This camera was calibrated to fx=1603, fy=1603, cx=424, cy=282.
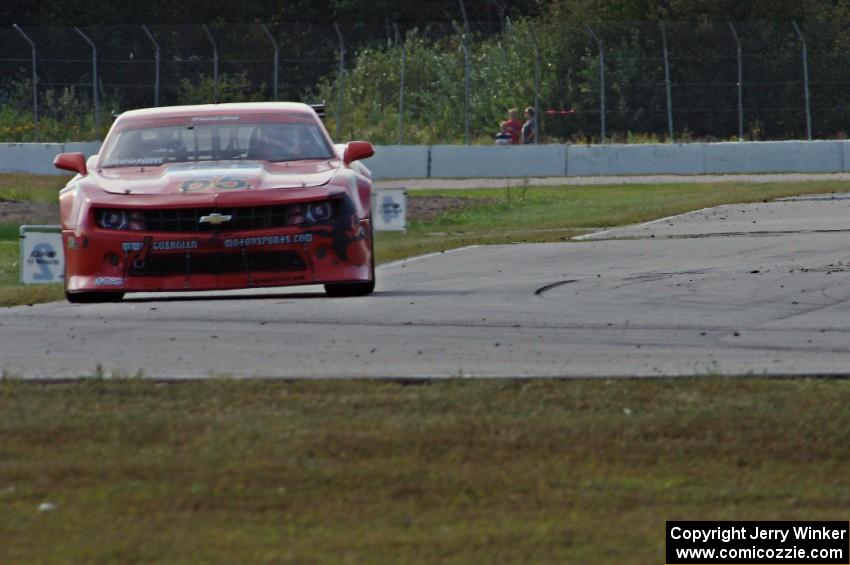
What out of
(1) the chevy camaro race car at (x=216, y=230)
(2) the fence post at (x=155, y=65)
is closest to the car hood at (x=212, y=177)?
(1) the chevy camaro race car at (x=216, y=230)

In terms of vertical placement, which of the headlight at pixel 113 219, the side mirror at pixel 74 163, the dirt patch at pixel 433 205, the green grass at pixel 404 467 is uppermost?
the side mirror at pixel 74 163

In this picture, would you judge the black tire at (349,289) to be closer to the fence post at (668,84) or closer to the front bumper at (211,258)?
the front bumper at (211,258)

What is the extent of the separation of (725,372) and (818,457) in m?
1.48

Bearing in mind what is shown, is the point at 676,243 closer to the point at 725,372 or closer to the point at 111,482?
the point at 725,372

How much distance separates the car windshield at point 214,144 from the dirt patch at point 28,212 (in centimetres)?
1162

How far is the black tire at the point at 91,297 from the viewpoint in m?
11.2

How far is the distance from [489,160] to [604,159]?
8.03ft

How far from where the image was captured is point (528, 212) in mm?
23875

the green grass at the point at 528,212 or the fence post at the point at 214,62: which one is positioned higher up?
the fence post at the point at 214,62

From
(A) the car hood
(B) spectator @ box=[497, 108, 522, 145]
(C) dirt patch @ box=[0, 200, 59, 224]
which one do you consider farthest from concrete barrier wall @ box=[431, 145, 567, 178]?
(A) the car hood

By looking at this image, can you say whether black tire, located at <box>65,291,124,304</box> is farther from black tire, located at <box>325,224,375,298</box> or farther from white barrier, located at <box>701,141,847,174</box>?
white barrier, located at <box>701,141,847,174</box>

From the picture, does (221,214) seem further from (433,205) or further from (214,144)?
(433,205)

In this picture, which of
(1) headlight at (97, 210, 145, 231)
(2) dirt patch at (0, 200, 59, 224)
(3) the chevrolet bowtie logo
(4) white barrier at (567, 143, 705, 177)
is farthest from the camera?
(4) white barrier at (567, 143, 705, 177)

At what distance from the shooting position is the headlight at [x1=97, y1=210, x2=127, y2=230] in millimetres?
10812
